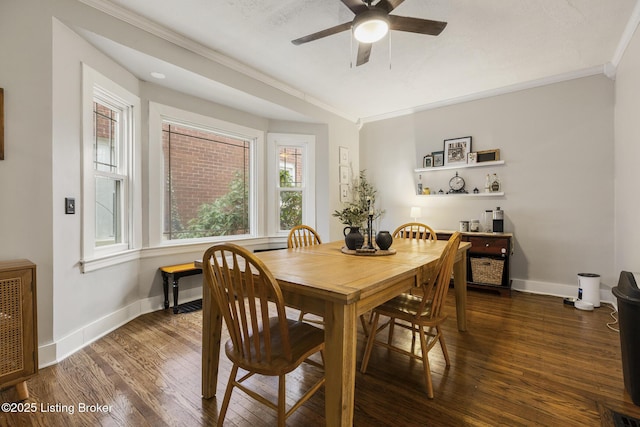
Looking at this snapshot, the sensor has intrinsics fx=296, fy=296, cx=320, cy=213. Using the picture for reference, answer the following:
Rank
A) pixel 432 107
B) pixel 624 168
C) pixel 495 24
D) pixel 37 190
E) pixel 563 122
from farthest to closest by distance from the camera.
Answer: pixel 432 107
pixel 563 122
pixel 624 168
pixel 495 24
pixel 37 190

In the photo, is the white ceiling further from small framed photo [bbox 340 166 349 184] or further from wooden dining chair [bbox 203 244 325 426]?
wooden dining chair [bbox 203 244 325 426]

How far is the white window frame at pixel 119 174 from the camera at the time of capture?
2.40m

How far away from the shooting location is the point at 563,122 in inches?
144

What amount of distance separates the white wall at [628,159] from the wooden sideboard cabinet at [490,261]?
39.7 inches

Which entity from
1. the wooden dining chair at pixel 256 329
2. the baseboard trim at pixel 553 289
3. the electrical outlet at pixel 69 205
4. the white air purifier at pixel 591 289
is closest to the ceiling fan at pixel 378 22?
the wooden dining chair at pixel 256 329

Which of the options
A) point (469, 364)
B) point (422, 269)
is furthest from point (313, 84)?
point (469, 364)

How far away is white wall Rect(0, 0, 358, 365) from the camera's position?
194cm

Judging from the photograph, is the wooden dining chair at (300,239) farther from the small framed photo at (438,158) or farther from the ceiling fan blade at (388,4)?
the small framed photo at (438,158)

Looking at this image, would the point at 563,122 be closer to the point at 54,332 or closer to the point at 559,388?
the point at 559,388

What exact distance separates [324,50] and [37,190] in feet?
8.85

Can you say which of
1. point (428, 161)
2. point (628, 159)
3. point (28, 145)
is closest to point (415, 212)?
point (428, 161)

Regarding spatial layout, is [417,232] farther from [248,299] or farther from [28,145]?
[28,145]

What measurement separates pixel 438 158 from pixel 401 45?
82.9 inches

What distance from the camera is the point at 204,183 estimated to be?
3.83 meters
